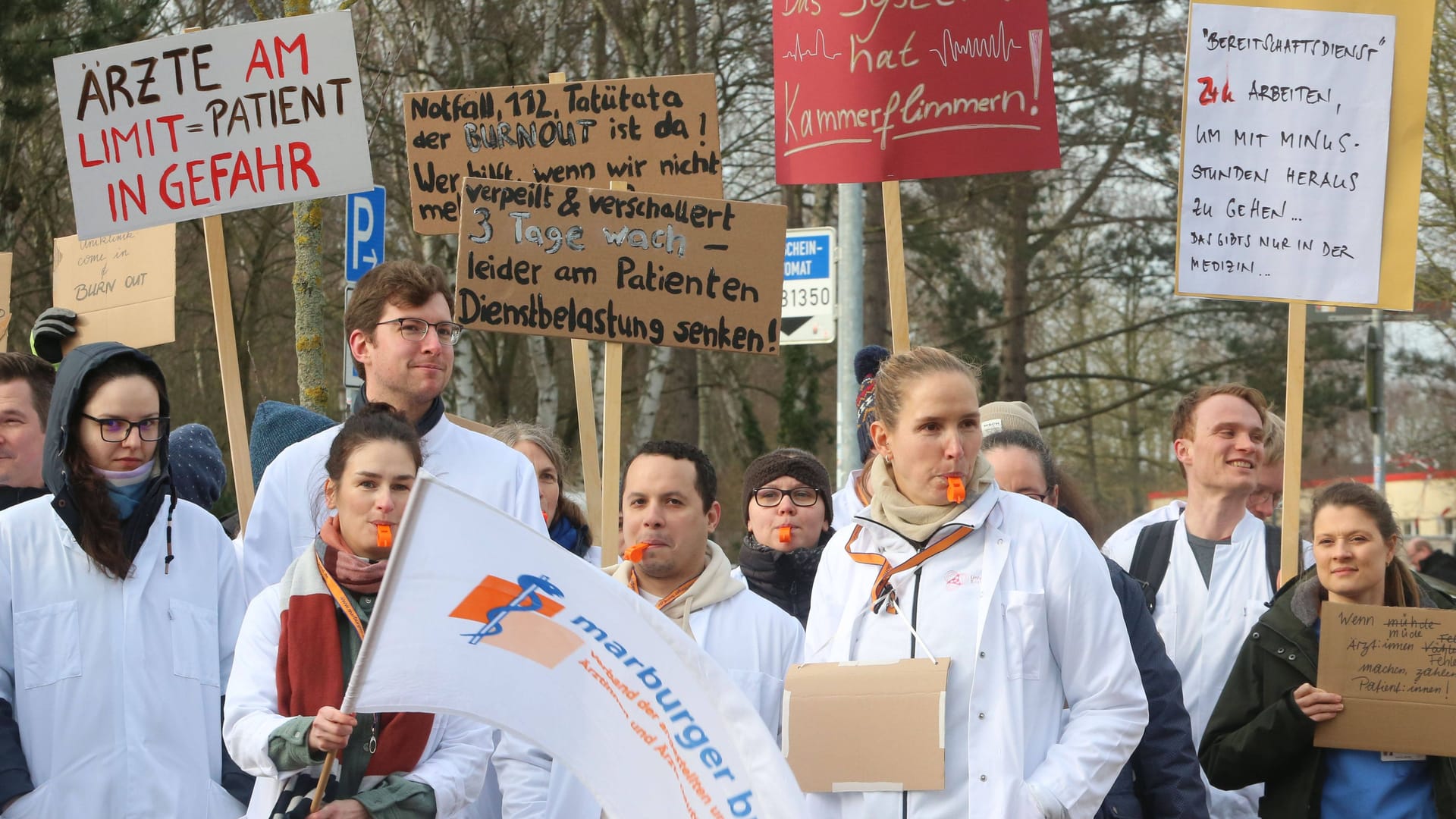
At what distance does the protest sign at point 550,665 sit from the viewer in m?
2.55

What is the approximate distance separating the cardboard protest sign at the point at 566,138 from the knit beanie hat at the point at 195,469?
3.61 ft

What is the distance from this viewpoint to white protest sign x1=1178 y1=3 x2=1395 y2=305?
5.21 m

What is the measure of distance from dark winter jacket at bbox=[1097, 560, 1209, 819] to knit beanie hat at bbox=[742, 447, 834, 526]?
1513 mm

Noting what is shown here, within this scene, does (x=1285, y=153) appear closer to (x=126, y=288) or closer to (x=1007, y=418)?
(x=1007, y=418)

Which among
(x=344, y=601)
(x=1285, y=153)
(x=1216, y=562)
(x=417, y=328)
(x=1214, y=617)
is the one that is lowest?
(x=1214, y=617)

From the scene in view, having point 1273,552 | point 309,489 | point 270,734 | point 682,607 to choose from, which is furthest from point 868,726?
point 1273,552

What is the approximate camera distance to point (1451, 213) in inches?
650

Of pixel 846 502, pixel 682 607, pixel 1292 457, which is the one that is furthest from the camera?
pixel 846 502

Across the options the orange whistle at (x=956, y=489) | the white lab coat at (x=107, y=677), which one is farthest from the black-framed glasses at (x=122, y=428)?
the orange whistle at (x=956, y=489)

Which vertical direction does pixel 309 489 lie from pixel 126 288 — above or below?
below

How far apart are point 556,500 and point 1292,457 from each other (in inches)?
95.6

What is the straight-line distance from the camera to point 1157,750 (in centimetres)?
404

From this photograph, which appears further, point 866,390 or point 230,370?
point 866,390

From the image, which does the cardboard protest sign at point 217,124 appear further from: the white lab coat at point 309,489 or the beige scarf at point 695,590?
the beige scarf at point 695,590
